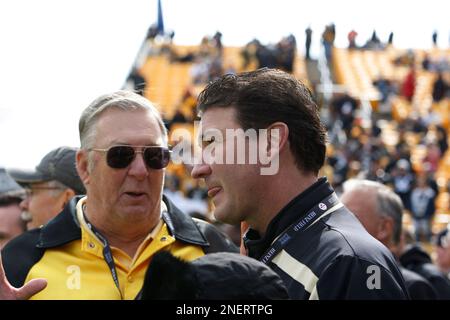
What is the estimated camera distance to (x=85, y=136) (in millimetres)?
3430

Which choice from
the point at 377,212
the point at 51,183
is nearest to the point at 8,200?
the point at 51,183

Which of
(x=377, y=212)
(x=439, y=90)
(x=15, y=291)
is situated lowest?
(x=439, y=90)

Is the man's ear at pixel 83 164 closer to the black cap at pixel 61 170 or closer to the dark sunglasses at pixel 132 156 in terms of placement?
the dark sunglasses at pixel 132 156

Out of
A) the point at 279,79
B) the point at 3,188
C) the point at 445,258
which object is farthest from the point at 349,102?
the point at 279,79

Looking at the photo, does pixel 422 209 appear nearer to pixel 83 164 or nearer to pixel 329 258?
pixel 83 164

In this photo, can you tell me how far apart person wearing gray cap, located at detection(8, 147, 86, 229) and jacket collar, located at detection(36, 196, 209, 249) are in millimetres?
757

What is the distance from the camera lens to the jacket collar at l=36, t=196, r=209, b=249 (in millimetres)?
3260

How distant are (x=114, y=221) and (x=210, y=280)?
1.34m

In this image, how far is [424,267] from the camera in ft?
17.7

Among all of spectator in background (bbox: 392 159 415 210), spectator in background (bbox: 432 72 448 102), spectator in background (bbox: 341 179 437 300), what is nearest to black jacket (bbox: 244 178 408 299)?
spectator in background (bbox: 341 179 437 300)

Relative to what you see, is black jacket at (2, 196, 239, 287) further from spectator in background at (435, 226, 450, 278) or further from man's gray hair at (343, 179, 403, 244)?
spectator in background at (435, 226, 450, 278)

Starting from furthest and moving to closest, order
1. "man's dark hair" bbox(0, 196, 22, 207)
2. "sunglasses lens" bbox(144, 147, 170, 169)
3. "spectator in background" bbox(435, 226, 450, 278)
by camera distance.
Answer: "spectator in background" bbox(435, 226, 450, 278) < "man's dark hair" bbox(0, 196, 22, 207) < "sunglasses lens" bbox(144, 147, 170, 169)
